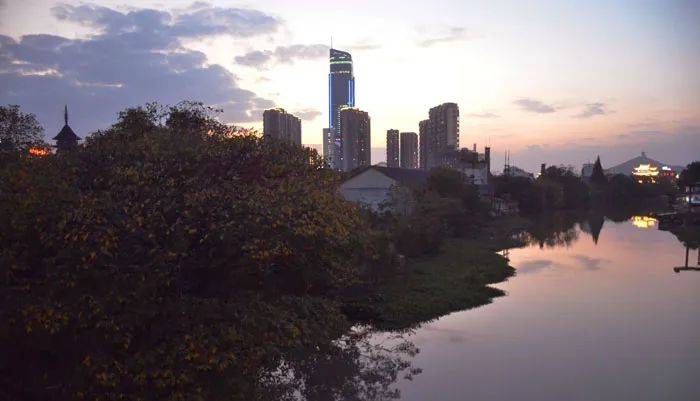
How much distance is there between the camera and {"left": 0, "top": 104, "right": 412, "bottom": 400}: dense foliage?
23.5 ft

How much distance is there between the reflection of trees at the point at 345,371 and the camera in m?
13.4

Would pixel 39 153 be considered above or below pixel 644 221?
above

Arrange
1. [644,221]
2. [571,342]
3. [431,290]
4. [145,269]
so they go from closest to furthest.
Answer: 1. [145,269]
2. [571,342]
3. [431,290]
4. [644,221]

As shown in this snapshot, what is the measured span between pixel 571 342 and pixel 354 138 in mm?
92521

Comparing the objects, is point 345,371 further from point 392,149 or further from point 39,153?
point 392,149

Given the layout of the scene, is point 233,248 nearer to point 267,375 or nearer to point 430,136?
point 267,375

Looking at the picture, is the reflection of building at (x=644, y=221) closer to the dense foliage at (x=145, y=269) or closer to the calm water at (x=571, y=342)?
the calm water at (x=571, y=342)

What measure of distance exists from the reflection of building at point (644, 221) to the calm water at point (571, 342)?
106 feet

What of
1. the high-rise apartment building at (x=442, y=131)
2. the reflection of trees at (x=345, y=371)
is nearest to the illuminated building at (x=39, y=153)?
the reflection of trees at (x=345, y=371)

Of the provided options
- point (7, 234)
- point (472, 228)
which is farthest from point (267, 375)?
point (472, 228)

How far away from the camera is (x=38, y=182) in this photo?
7.88 meters

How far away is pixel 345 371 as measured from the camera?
48.5 ft

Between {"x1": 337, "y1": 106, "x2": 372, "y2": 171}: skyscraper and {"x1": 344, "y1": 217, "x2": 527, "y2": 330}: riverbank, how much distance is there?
71.0 meters

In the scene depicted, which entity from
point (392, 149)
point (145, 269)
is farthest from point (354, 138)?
point (145, 269)
